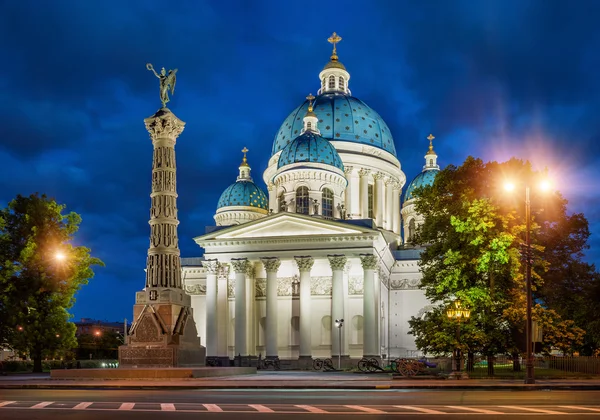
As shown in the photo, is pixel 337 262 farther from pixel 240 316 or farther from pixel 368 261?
pixel 240 316

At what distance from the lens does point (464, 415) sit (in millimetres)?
16672

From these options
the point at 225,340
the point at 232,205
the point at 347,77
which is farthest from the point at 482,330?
the point at 347,77

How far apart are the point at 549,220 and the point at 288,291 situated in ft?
86.0

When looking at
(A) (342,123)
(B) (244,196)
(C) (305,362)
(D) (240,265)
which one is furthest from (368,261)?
(B) (244,196)

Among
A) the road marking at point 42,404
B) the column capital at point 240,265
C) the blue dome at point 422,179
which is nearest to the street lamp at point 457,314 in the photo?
the road marking at point 42,404

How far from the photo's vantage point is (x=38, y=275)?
54719mm

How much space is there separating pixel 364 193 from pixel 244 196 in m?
14.1

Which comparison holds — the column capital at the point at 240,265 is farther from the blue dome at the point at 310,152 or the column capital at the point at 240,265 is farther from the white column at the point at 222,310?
the blue dome at the point at 310,152

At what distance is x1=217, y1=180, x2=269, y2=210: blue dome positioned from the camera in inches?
3410

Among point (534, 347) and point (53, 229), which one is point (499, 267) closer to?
point (534, 347)

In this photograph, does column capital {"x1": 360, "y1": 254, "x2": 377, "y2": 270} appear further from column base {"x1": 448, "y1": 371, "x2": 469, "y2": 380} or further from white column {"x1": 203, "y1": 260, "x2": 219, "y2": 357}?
column base {"x1": 448, "y1": 371, "x2": 469, "y2": 380}

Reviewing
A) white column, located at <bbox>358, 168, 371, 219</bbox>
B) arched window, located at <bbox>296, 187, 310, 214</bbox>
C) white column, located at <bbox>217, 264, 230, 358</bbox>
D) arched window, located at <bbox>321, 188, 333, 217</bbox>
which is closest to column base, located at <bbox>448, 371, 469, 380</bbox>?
white column, located at <bbox>217, 264, 230, 358</bbox>

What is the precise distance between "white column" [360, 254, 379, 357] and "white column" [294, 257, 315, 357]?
175 inches

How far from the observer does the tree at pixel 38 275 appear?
53.4 m
